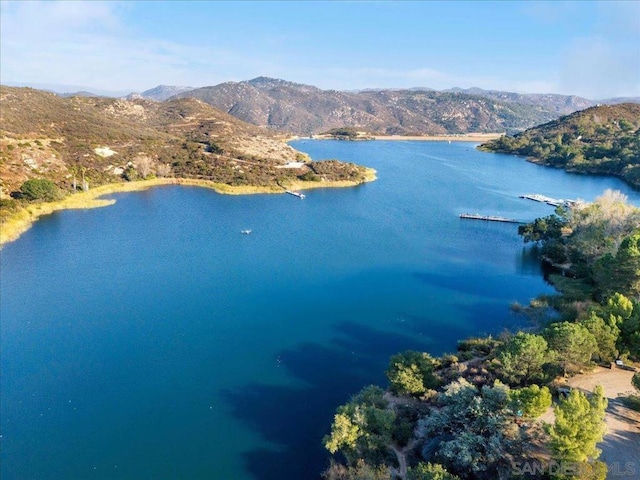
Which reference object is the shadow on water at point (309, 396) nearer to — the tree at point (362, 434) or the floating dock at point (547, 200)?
the tree at point (362, 434)

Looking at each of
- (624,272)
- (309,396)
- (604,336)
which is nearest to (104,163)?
(309,396)

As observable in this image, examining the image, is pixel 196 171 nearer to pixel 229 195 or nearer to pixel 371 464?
pixel 229 195

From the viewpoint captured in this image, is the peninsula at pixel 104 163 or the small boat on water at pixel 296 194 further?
the small boat on water at pixel 296 194

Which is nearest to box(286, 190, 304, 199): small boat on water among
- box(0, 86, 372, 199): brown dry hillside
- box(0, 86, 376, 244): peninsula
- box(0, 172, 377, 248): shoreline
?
box(0, 172, 377, 248): shoreline

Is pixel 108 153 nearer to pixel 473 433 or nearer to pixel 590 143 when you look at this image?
pixel 473 433

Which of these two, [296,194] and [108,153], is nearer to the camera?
[296,194]

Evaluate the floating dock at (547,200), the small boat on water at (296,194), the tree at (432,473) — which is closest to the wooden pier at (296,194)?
the small boat on water at (296,194)
